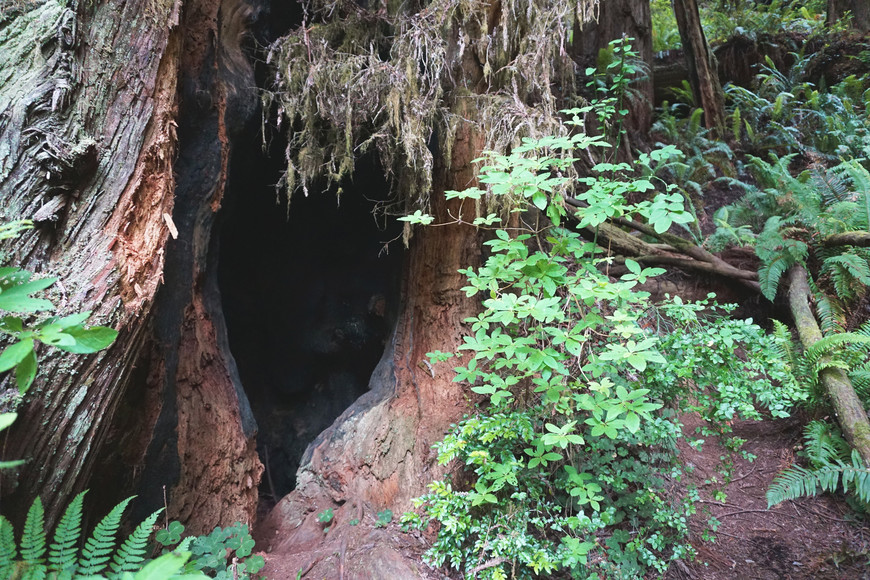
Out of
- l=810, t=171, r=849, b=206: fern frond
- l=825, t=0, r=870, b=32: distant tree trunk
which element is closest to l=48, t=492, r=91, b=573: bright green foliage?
l=810, t=171, r=849, b=206: fern frond

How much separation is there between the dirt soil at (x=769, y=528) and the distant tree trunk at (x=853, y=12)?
8.38 m

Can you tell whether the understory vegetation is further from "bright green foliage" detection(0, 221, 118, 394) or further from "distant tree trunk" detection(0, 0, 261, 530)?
"bright green foliage" detection(0, 221, 118, 394)

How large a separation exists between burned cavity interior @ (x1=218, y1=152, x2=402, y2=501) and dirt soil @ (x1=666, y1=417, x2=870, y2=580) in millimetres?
2977

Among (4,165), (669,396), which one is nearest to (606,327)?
(669,396)

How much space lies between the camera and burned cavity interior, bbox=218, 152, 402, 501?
202 inches

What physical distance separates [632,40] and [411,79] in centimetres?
452

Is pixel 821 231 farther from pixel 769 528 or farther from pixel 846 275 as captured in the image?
pixel 769 528

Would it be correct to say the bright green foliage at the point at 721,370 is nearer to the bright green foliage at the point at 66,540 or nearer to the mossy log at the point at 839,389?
the mossy log at the point at 839,389

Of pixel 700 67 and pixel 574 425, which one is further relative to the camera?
pixel 700 67

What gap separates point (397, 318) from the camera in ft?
14.4

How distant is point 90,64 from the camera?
2.65 metres

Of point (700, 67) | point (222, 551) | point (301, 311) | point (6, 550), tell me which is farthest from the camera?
point (700, 67)

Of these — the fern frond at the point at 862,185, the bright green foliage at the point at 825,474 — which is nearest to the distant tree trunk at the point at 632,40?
the fern frond at the point at 862,185

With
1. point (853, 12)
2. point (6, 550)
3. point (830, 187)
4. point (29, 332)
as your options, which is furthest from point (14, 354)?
point (853, 12)
